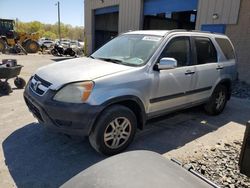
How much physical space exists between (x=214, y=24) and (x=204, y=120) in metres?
6.55

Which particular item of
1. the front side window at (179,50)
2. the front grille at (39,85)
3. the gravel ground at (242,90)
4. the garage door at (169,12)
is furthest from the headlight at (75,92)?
the garage door at (169,12)

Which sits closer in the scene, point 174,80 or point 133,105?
point 133,105

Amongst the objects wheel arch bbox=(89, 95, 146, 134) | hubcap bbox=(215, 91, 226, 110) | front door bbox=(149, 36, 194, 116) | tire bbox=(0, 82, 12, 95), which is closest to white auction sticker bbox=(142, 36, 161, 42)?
front door bbox=(149, 36, 194, 116)

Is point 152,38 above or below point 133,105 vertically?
above

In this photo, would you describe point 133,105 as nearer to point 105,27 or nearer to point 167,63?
point 167,63

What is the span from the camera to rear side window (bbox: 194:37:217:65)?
15.9 feet

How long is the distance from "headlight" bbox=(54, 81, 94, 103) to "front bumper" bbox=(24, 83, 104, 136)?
0.21 ft

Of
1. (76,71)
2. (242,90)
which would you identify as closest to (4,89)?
(76,71)

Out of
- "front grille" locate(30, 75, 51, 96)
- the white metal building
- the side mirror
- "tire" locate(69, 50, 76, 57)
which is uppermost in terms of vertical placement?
the white metal building

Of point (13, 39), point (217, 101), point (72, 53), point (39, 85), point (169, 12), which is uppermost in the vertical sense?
point (169, 12)

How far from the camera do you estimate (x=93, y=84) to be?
10.6ft

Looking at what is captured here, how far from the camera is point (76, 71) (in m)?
3.56

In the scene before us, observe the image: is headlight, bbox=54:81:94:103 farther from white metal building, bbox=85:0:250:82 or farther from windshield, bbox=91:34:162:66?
white metal building, bbox=85:0:250:82

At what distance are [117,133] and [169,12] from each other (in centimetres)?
1106
